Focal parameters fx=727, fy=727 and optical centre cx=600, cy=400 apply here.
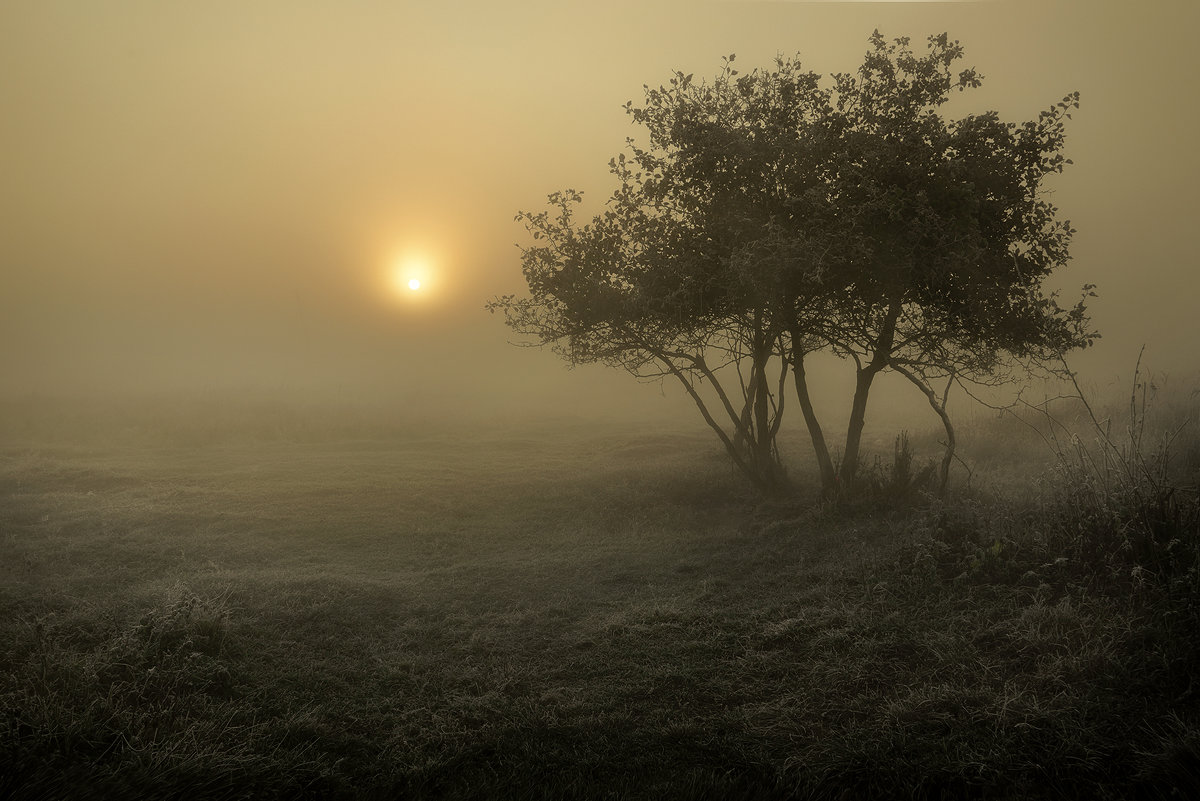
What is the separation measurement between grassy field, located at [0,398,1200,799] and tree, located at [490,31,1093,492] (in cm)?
384

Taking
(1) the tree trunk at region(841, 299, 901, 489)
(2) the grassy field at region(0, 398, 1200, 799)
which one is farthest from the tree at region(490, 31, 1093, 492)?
(2) the grassy field at region(0, 398, 1200, 799)

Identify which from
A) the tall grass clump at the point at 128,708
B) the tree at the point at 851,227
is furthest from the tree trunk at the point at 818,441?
the tall grass clump at the point at 128,708

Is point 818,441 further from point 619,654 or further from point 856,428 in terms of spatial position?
point 619,654

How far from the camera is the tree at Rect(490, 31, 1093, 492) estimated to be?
1438cm

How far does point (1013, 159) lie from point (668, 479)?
11.0 meters

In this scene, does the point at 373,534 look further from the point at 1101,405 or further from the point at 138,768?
the point at 1101,405

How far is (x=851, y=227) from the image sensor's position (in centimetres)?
1432

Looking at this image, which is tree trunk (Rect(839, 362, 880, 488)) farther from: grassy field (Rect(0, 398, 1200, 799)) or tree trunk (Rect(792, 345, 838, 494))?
grassy field (Rect(0, 398, 1200, 799))

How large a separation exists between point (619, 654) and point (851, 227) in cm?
980

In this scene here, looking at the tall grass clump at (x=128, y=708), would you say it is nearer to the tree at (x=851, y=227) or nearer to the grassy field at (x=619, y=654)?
the grassy field at (x=619, y=654)

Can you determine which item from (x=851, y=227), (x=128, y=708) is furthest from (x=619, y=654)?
→ (x=851, y=227)

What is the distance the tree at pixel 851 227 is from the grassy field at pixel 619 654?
3837mm

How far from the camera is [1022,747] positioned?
573 centimetres

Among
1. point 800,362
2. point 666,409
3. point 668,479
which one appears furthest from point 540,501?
point 666,409
